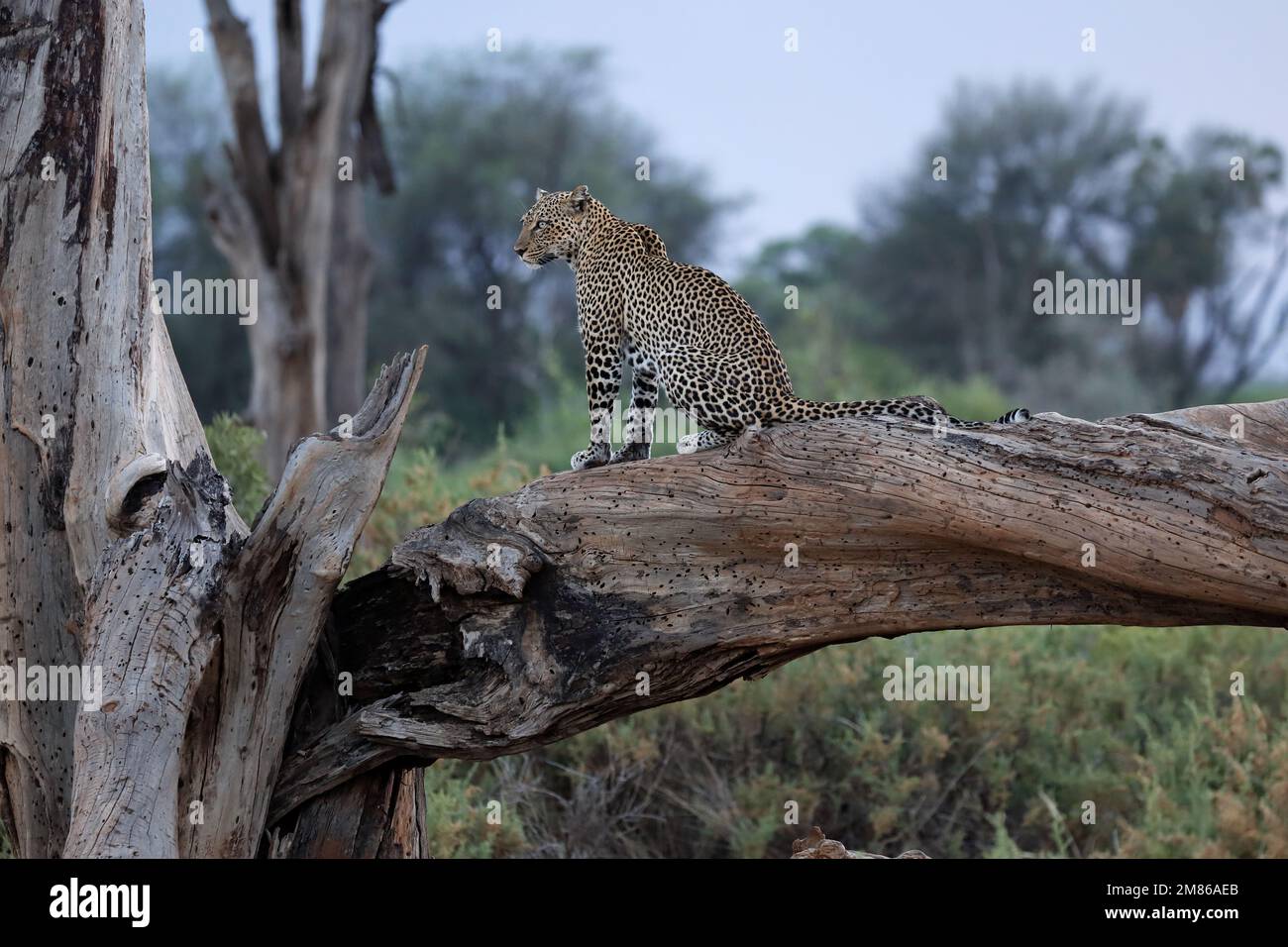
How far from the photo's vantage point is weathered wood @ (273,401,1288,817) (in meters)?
4.74

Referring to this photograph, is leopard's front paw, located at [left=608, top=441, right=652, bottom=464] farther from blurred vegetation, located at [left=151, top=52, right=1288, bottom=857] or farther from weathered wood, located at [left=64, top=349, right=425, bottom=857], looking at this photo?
blurred vegetation, located at [left=151, top=52, right=1288, bottom=857]

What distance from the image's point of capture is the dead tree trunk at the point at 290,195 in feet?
43.4

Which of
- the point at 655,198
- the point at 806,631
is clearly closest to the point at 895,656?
the point at 806,631

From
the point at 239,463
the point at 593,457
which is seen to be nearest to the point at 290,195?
the point at 239,463

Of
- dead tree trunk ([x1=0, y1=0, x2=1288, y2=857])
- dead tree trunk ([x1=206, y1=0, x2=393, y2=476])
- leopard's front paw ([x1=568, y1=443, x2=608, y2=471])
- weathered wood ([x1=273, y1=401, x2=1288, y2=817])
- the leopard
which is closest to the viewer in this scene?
weathered wood ([x1=273, y1=401, x2=1288, y2=817])

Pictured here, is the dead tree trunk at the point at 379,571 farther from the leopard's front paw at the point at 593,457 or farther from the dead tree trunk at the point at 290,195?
the dead tree trunk at the point at 290,195

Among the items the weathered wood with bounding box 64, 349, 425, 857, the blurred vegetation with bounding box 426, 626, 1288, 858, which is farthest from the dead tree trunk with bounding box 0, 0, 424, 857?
the blurred vegetation with bounding box 426, 626, 1288, 858

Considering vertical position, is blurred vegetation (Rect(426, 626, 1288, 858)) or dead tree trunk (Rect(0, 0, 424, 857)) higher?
dead tree trunk (Rect(0, 0, 424, 857))

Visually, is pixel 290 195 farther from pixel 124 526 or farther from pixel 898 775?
pixel 124 526

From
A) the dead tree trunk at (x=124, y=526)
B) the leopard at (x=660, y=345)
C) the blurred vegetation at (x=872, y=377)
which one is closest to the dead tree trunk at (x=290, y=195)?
the blurred vegetation at (x=872, y=377)

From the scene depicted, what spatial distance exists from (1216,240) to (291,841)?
1085 inches

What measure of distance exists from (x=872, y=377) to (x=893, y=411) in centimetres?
1995

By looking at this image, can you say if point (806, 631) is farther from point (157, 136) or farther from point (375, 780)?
point (157, 136)

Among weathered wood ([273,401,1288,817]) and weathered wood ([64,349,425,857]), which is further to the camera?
weathered wood ([64,349,425,857])
